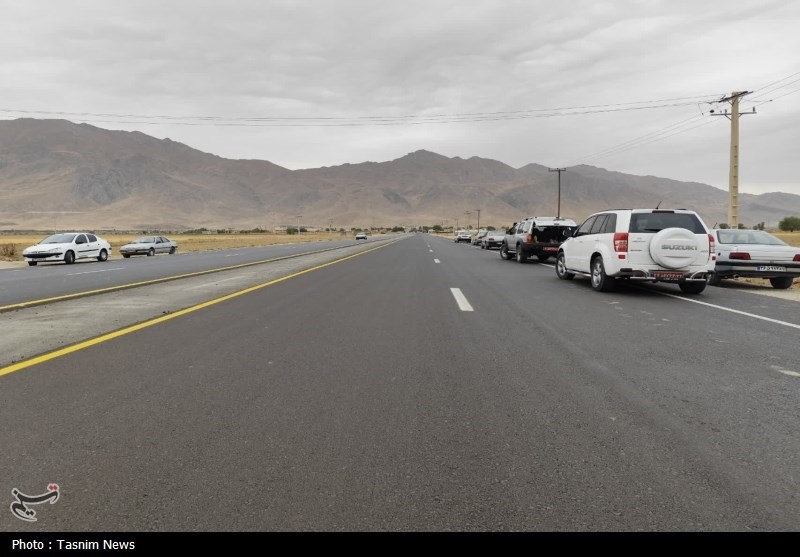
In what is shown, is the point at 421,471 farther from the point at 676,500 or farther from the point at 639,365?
the point at 639,365

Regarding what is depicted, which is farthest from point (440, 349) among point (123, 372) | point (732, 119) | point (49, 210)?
point (49, 210)

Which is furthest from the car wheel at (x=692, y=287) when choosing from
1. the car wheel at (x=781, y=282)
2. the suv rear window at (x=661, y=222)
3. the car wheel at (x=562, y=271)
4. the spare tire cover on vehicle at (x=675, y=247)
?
the car wheel at (x=781, y=282)

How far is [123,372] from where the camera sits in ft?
17.4

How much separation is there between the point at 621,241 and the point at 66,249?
27146mm

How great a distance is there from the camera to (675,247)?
1102 centimetres

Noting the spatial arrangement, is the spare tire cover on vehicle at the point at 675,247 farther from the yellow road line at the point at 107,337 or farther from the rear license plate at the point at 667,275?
the yellow road line at the point at 107,337

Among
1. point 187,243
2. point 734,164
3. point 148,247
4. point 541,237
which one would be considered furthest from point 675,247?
point 187,243

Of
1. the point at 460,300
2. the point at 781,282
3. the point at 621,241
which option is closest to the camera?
the point at 460,300

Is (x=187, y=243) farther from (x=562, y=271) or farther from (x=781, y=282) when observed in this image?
(x=781, y=282)

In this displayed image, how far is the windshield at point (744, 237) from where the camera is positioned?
14.1 metres

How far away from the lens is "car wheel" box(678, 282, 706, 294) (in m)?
12.1

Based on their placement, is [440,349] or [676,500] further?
[440,349]

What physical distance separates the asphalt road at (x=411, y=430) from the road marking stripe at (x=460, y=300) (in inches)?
84.2
